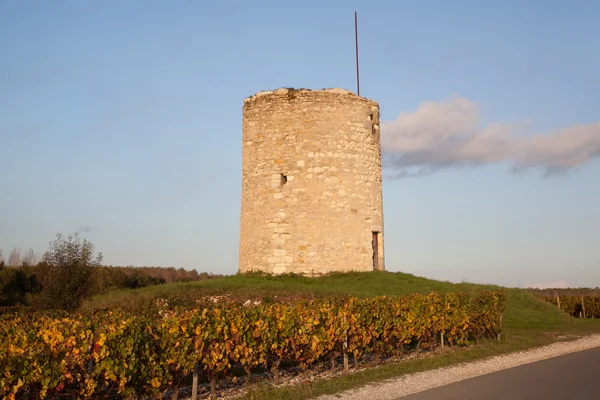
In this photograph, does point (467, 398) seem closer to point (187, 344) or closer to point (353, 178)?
point (187, 344)

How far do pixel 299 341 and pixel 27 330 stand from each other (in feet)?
17.0

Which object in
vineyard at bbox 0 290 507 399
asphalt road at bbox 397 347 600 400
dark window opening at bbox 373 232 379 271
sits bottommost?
asphalt road at bbox 397 347 600 400

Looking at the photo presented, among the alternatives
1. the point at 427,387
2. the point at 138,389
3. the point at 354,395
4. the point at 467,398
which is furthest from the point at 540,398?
the point at 138,389

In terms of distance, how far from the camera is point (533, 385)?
1034 cm

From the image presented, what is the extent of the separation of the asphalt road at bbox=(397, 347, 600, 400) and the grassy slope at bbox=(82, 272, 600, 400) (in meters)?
1.82

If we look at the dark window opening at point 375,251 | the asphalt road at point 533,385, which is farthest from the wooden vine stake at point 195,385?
the dark window opening at point 375,251

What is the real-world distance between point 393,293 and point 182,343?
1496 cm

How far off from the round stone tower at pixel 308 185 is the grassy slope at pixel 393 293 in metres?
1.18

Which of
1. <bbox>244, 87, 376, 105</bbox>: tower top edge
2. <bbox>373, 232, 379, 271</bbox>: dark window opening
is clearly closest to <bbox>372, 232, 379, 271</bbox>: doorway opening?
<bbox>373, 232, 379, 271</bbox>: dark window opening

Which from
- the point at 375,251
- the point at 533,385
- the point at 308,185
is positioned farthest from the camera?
the point at 375,251

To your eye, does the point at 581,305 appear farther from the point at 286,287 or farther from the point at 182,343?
the point at 182,343

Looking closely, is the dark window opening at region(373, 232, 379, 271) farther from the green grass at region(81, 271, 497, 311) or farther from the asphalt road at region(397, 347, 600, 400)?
the asphalt road at region(397, 347, 600, 400)

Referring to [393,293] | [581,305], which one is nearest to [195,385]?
[393,293]

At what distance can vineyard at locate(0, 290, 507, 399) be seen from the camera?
8.48 metres
